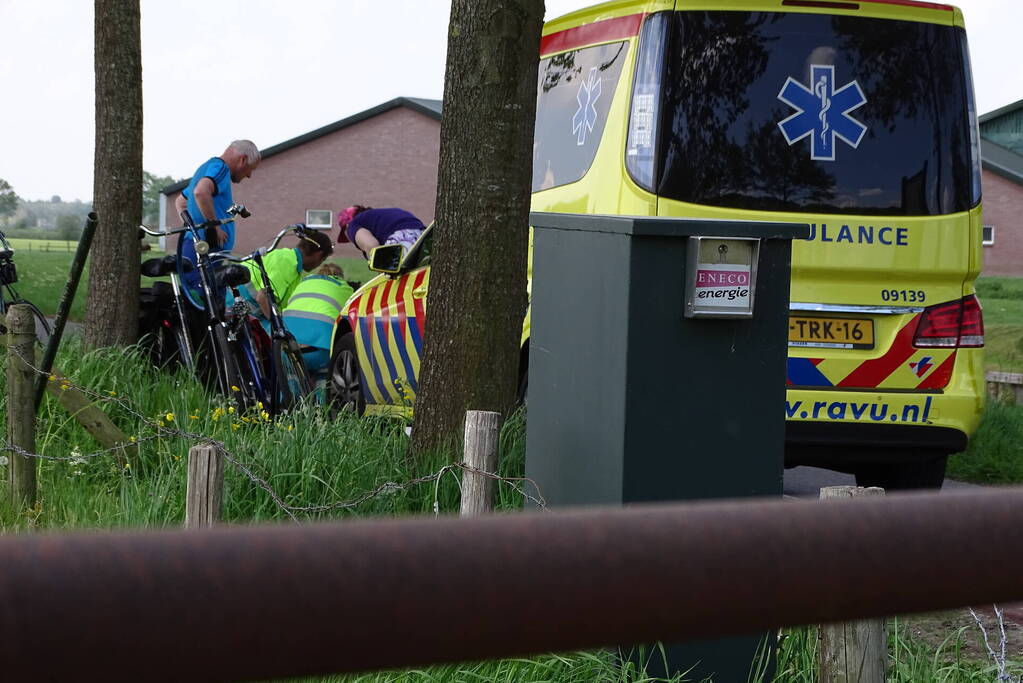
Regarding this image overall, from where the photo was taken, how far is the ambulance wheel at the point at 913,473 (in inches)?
250

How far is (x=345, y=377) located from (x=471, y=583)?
788 centimetres

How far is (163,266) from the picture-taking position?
8.13m

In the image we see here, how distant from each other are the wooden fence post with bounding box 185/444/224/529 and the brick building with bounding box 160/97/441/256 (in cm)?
4711

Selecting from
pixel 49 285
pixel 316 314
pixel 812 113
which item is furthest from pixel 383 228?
pixel 49 285

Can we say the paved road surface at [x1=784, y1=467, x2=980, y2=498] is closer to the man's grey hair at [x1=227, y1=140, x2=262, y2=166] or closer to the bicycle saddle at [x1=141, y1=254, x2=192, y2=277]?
the bicycle saddle at [x1=141, y1=254, x2=192, y2=277]

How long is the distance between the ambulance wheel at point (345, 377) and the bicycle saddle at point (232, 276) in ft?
2.44

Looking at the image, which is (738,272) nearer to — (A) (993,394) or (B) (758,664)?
(B) (758,664)

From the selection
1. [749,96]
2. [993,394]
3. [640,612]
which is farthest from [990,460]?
[640,612]

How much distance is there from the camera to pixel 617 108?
5965mm

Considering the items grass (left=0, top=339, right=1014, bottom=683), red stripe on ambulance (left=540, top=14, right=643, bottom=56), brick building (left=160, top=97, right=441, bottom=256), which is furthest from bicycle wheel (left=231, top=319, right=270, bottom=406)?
brick building (left=160, top=97, right=441, bottom=256)

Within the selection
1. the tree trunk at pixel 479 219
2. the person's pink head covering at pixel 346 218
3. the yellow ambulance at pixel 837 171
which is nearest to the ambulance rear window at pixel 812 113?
the yellow ambulance at pixel 837 171

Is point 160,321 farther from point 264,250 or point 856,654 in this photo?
point 856,654

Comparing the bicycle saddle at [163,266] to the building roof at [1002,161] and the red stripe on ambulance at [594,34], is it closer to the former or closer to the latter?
the red stripe on ambulance at [594,34]

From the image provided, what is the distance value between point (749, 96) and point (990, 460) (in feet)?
13.5
